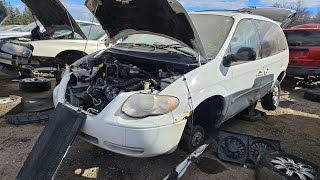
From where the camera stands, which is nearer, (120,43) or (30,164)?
(30,164)

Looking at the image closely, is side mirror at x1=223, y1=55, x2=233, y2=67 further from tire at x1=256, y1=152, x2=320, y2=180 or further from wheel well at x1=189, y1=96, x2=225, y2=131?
Result: tire at x1=256, y1=152, x2=320, y2=180

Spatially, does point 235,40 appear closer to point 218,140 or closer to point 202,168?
point 218,140

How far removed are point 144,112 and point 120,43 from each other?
2.01 m

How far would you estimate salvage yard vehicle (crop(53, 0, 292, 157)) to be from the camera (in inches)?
100

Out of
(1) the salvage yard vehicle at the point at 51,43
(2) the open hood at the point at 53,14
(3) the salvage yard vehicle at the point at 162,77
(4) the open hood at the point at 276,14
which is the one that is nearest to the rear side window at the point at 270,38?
(3) the salvage yard vehicle at the point at 162,77

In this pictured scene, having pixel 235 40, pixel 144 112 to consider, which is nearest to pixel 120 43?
pixel 235 40

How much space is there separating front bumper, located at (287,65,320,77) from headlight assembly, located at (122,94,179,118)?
19.6 ft

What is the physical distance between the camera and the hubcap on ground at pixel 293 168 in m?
2.77

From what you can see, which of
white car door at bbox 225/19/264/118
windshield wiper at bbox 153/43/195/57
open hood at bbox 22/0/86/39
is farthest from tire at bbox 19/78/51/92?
white car door at bbox 225/19/264/118

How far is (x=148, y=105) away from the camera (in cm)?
255

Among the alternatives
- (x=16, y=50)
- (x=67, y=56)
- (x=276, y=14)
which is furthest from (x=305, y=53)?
(x=16, y=50)

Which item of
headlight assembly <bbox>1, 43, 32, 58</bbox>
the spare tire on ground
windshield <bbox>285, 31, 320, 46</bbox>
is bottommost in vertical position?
the spare tire on ground

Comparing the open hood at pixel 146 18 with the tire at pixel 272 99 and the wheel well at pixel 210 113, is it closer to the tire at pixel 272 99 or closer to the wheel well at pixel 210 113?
the wheel well at pixel 210 113

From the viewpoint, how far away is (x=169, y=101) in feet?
8.53
